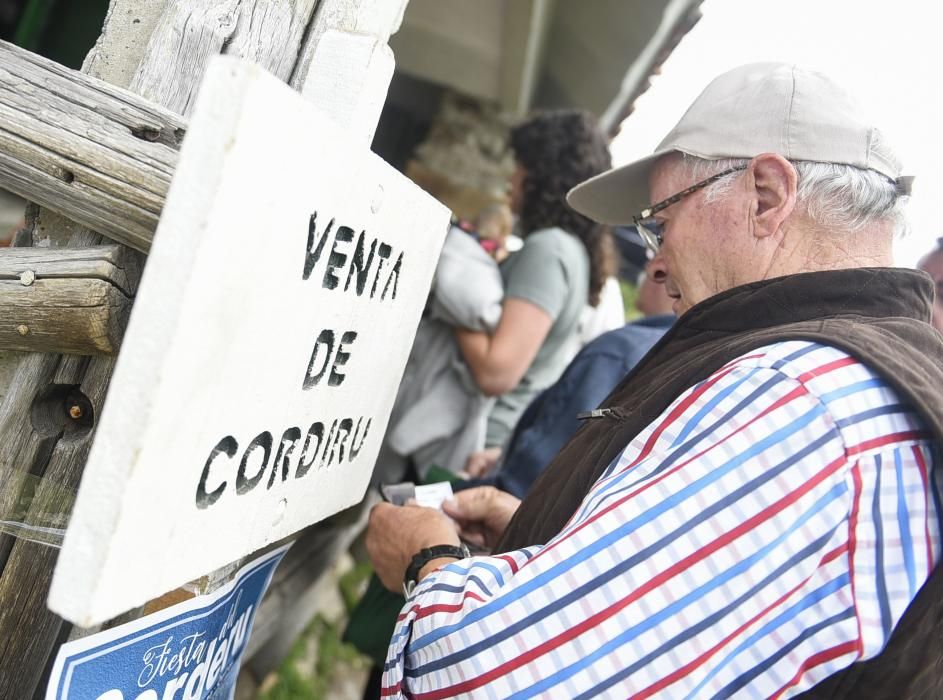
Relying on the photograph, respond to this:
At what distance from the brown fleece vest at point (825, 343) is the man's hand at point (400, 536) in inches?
4.5

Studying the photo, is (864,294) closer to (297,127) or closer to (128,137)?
(297,127)

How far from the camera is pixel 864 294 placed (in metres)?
1.06

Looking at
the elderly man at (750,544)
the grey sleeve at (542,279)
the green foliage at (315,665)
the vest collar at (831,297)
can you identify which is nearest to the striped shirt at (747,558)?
the elderly man at (750,544)

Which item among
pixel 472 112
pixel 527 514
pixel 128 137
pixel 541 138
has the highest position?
pixel 472 112

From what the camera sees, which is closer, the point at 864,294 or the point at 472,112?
the point at 864,294

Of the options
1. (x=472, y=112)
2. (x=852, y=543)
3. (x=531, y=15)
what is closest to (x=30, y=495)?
(x=852, y=543)

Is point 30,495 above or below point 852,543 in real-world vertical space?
below

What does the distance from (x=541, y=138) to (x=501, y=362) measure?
86 centimetres

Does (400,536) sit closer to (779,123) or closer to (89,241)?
(89,241)

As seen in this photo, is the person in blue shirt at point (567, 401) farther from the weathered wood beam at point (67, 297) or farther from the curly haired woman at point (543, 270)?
the weathered wood beam at point (67, 297)

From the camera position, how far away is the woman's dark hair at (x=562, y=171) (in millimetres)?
2574

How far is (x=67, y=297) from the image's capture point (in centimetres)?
97

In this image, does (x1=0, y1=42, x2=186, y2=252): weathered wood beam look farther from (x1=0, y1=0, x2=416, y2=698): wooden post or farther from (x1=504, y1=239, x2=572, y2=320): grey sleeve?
(x1=504, y1=239, x2=572, y2=320): grey sleeve

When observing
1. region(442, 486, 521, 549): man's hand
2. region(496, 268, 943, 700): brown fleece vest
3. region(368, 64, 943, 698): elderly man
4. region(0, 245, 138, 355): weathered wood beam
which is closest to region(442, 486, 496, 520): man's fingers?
region(442, 486, 521, 549): man's hand
